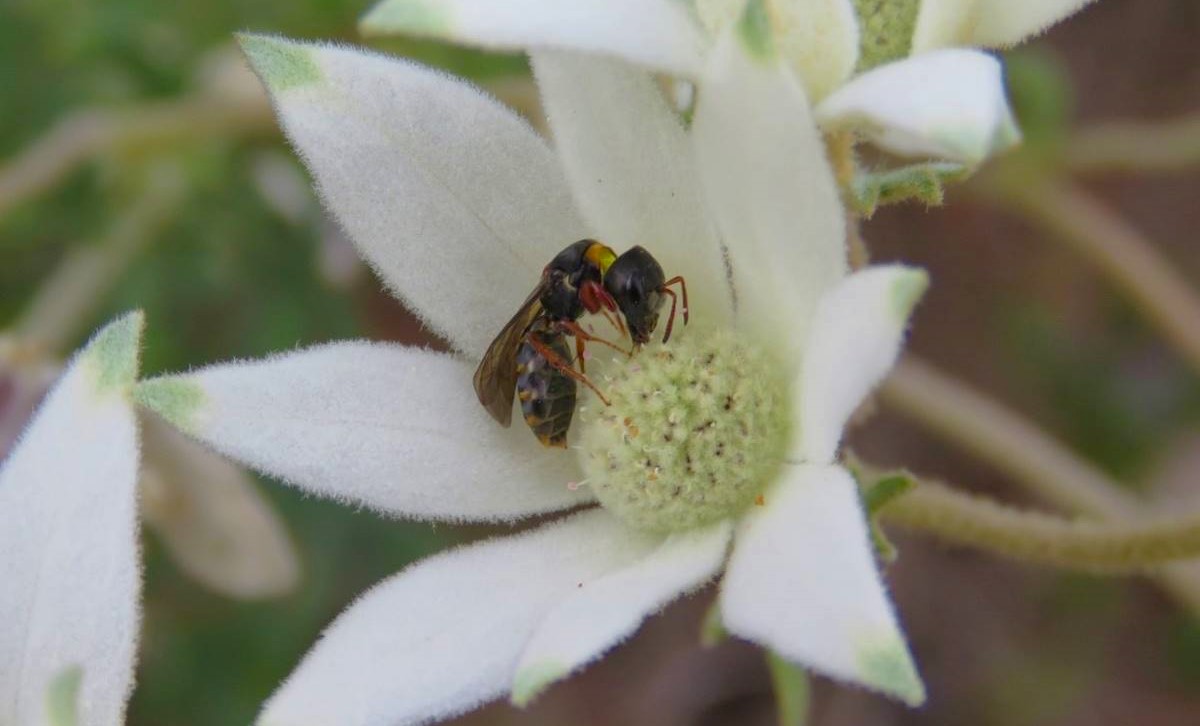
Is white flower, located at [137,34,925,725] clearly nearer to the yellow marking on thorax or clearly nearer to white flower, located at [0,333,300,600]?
the yellow marking on thorax

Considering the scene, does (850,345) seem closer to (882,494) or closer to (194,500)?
(882,494)

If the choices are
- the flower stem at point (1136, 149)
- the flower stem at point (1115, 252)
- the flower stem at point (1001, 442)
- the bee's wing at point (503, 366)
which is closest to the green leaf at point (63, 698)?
the bee's wing at point (503, 366)

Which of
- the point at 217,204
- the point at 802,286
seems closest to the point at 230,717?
the point at 217,204

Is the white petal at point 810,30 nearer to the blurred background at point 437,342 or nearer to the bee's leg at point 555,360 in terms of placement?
the bee's leg at point 555,360

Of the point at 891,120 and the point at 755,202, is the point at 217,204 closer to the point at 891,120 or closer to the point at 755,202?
the point at 755,202

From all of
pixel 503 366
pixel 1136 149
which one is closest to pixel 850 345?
pixel 503 366

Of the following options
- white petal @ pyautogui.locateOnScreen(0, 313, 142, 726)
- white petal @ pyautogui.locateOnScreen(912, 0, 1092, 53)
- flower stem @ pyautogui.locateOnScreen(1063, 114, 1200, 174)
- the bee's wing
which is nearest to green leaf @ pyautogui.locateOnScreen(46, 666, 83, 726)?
white petal @ pyautogui.locateOnScreen(0, 313, 142, 726)
